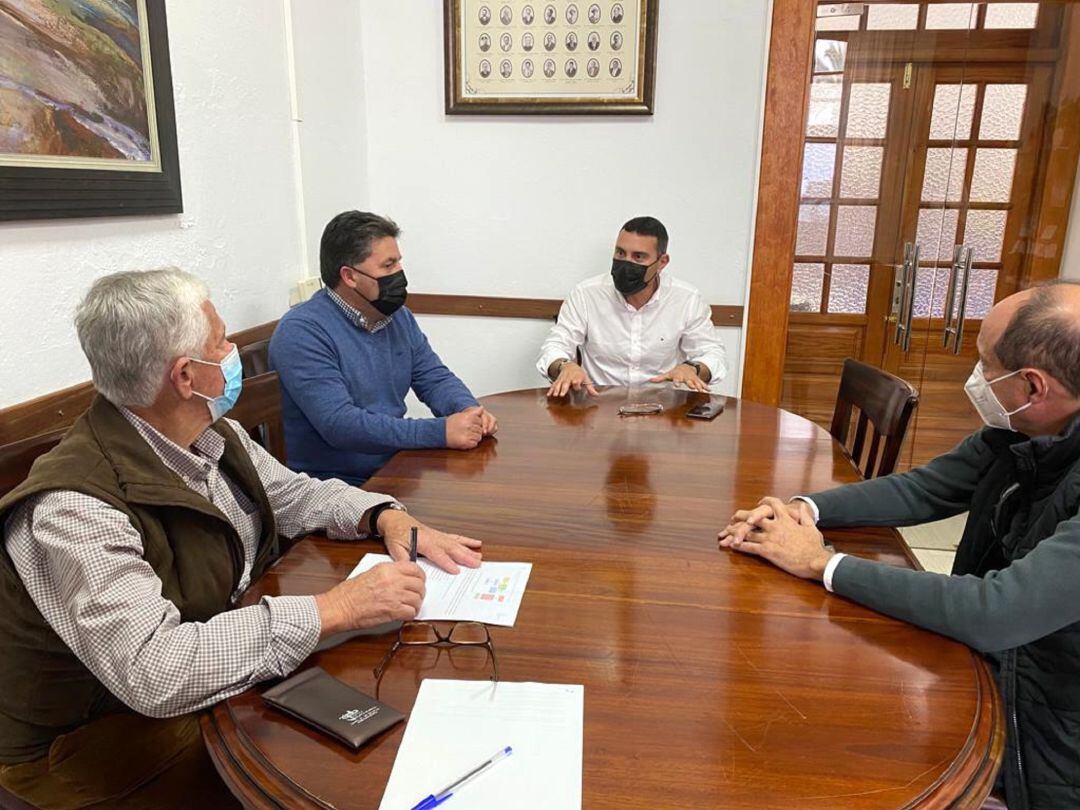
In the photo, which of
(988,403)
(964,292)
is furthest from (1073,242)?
(988,403)

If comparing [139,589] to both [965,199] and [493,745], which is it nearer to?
[493,745]

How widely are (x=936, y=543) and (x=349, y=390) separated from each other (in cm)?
252

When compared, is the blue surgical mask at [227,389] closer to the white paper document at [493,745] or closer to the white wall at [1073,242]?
the white paper document at [493,745]

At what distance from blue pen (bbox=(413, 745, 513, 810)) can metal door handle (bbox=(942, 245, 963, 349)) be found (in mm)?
3088

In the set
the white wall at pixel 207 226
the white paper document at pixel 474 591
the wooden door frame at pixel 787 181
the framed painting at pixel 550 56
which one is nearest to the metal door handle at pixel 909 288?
the wooden door frame at pixel 787 181

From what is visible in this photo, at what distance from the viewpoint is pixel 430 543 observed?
1234 millimetres

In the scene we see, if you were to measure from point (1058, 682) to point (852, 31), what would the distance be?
2891 mm

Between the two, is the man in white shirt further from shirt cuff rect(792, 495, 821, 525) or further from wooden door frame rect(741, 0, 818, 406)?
shirt cuff rect(792, 495, 821, 525)

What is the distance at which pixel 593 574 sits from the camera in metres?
1.18

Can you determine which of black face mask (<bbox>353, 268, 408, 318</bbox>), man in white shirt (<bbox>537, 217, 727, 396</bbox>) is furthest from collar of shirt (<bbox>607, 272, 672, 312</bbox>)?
black face mask (<bbox>353, 268, 408, 318</bbox>)

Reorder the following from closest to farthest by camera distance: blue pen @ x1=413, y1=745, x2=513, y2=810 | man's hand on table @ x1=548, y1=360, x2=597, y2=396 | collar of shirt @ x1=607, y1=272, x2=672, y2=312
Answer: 1. blue pen @ x1=413, y1=745, x2=513, y2=810
2. man's hand on table @ x1=548, y1=360, x2=597, y2=396
3. collar of shirt @ x1=607, y1=272, x2=672, y2=312

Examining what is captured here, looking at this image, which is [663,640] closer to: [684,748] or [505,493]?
[684,748]

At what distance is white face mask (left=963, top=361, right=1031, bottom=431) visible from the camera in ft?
4.01

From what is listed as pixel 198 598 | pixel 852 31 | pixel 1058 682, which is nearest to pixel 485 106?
pixel 852 31
